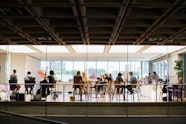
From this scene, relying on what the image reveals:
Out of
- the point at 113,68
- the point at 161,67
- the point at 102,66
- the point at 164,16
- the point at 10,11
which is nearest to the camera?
the point at 10,11

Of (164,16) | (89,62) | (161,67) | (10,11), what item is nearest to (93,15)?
(164,16)

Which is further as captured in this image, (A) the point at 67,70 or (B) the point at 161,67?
(A) the point at 67,70

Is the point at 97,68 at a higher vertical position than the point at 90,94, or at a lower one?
higher

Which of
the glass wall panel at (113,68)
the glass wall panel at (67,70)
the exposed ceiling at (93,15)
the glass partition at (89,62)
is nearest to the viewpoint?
the exposed ceiling at (93,15)

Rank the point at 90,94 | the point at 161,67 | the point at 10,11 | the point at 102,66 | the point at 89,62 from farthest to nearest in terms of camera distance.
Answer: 1. the point at 102,66
2. the point at 161,67
3. the point at 89,62
4. the point at 90,94
5. the point at 10,11

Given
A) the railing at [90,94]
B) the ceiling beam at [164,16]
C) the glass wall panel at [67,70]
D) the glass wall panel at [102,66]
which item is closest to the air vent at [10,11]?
the ceiling beam at [164,16]

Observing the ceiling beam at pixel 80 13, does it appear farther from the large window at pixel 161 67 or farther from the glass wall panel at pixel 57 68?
the large window at pixel 161 67

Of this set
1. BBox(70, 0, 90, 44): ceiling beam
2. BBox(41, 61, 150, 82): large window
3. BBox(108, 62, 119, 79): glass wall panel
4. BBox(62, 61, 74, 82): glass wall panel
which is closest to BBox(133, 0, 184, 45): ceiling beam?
BBox(70, 0, 90, 44): ceiling beam

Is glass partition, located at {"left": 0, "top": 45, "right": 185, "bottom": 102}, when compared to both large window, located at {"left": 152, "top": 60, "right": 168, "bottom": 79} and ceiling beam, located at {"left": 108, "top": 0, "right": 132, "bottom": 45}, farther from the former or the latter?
ceiling beam, located at {"left": 108, "top": 0, "right": 132, "bottom": 45}

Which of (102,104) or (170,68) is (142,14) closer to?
(102,104)

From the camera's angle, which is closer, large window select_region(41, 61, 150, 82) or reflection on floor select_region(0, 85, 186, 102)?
reflection on floor select_region(0, 85, 186, 102)

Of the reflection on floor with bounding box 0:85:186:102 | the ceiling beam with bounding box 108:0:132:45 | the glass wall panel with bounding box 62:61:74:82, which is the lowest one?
the reflection on floor with bounding box 0:85:186:102

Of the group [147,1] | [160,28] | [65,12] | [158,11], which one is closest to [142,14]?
[158,11]

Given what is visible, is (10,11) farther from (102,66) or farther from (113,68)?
(102,66)
